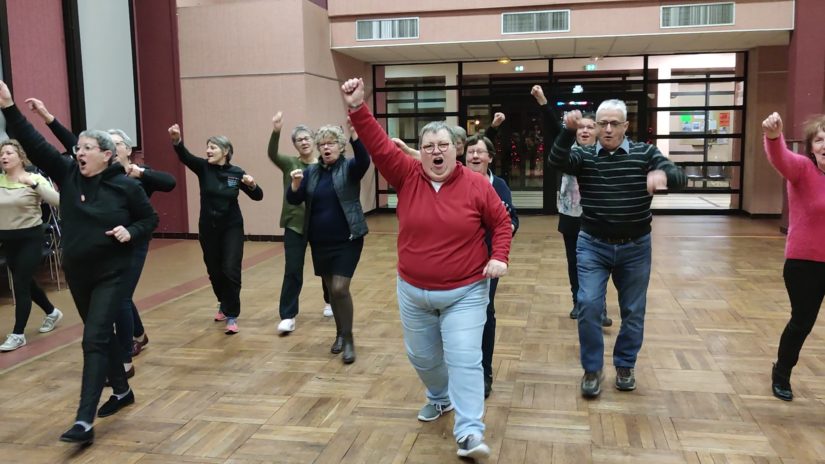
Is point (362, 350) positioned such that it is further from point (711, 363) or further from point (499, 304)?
point (711, 363)

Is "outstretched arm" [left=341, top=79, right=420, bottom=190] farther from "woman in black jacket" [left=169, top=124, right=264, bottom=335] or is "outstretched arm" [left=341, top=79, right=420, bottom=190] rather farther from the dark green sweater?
"woman in black jacket" [left=169, top=124, right=264, bottom=335]

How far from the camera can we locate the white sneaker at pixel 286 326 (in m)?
5.41

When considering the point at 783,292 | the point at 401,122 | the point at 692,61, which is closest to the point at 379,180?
the point at 401,122

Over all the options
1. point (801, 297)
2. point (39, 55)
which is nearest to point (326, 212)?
point (801, 297)

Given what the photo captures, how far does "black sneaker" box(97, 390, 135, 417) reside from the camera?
12.5ft

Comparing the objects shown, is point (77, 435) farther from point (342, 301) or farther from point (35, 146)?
point (342, 301)

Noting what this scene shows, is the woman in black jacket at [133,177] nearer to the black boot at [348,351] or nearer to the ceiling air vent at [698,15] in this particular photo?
the black boot at [348,351]

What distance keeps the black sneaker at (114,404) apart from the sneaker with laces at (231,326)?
150 cm

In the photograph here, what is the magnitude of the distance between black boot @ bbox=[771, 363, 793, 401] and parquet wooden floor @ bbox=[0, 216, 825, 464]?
72 mm

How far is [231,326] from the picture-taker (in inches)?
216

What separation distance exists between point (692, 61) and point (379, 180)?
618cm

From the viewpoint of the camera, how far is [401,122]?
13.6 m

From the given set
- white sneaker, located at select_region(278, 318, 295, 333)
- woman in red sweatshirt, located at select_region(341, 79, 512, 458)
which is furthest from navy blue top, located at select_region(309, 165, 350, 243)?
woman in red sweatshirt, located at select_region(341, 79, 512, 458)

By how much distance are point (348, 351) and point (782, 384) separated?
2649 mm
